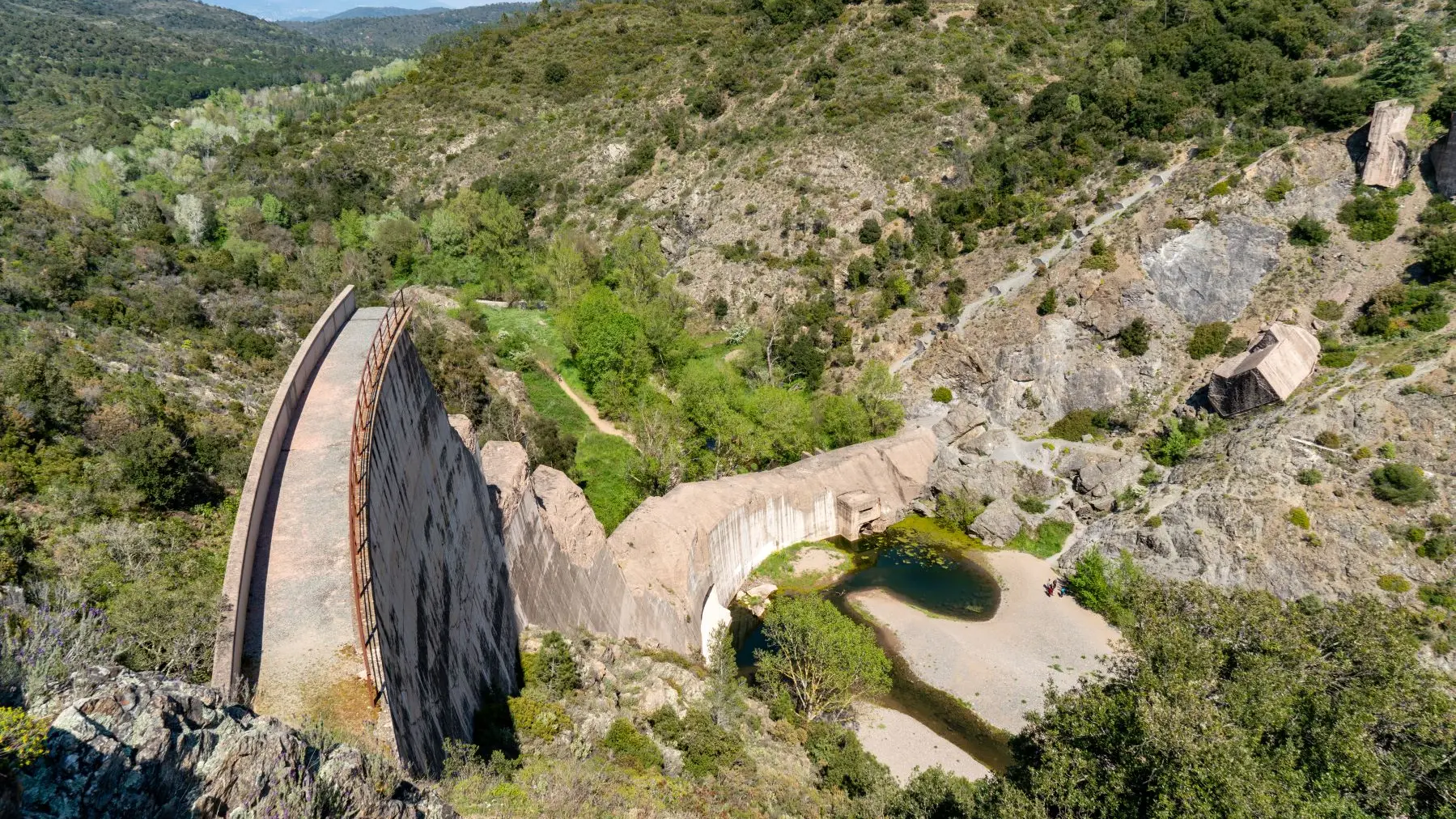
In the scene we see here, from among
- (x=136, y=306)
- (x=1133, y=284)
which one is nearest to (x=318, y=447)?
(x=136, y=306)

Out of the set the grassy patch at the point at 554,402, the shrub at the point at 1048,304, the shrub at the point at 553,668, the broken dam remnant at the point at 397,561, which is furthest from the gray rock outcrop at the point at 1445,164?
the shrub at the point at 553,668

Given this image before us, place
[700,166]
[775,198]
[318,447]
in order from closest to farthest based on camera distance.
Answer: [318,447] → [775,198] → [700,166]

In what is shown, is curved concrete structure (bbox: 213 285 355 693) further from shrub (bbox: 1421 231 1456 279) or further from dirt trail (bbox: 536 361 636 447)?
shrub (bbox: 1421 231 1456 279)

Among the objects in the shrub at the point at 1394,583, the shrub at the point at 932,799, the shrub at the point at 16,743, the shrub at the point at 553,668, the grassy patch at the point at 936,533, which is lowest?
the grassy patch at the point at 936,533

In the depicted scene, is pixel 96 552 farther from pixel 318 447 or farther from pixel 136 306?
pixel 136 306

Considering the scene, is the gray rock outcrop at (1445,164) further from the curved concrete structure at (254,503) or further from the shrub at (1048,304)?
the curved concrete structure at (254,503)
